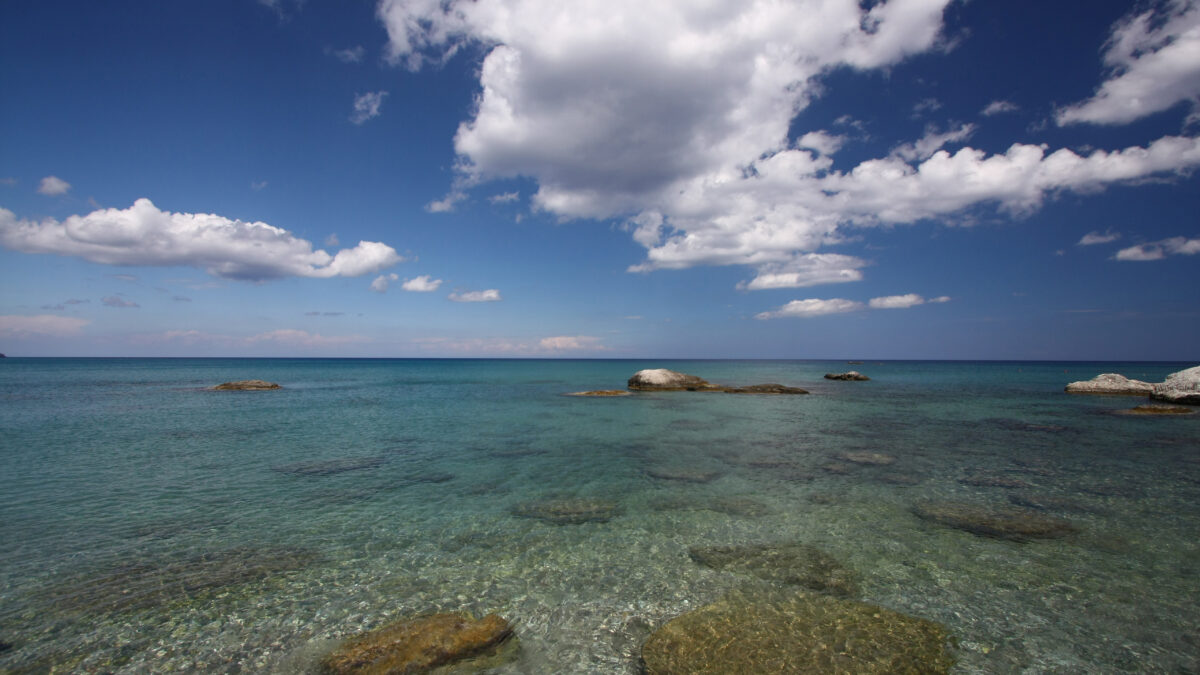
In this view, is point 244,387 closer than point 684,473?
No

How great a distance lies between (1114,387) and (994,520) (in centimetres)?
5115

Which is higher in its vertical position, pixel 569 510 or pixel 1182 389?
pixel 1182 389

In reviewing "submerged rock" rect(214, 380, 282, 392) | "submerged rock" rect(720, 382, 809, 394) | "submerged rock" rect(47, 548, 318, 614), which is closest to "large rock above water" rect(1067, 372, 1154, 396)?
"submerged rock" rect(720, 382, 809, 394)

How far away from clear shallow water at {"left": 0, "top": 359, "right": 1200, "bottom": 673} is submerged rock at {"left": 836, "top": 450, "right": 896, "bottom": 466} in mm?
666

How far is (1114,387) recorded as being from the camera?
144 feet

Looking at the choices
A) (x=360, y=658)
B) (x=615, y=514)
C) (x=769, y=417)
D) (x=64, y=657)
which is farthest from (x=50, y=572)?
(x=769, y=417)

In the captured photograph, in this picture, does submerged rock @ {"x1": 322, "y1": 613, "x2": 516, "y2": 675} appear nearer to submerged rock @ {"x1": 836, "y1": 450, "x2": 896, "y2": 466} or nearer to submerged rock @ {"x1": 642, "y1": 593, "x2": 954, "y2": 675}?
submerged rock @ {"x1": 642, "y1": 593, "x2": 954, "y2": 675}

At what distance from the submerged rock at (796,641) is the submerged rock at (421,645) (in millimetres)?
2068

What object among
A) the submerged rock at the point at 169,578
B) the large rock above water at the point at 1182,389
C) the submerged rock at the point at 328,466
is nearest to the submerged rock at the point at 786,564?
the submerged rock at the point at 169,578

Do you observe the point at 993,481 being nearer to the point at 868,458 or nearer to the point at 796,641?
the point at 868,458

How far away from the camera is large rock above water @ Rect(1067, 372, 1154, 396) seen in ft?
140

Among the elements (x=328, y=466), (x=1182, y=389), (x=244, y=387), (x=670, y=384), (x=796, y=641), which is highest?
(x=1182, y=389)

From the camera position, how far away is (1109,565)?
8352 millimetres

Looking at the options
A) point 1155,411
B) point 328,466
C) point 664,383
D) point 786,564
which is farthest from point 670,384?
point 786,564
